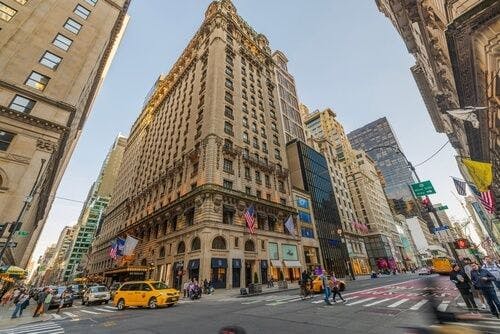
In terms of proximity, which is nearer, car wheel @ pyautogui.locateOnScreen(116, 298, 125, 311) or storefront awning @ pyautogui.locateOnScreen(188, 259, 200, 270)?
car wheel @ pyautogui.locateOnScreen(116, 298, 125, 311)

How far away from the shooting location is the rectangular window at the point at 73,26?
3488 centimetres

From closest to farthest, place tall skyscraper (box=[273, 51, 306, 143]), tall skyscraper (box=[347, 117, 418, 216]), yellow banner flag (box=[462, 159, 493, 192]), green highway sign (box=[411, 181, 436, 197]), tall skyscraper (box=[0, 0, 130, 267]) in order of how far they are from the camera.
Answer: green highway sign (box=[411, 181, 436, 197]) < yellow banner flag (box=[462, 159, 493, 192]) < tall skyscraper (box=[0, 0, 130, 267]) < tall skyscraper (box=[273, 51, 306, 143]) < tall skyscraper (box=[347, 117, 418, 216])

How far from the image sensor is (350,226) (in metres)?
67.6

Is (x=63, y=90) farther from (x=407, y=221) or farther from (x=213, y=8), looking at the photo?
(x=407, y=221)

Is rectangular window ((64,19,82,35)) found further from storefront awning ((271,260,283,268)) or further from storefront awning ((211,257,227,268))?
storefront awning ((271,260,283,268))

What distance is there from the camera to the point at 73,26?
35469mm

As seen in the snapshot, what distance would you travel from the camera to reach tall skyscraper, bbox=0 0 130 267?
77.8 ft

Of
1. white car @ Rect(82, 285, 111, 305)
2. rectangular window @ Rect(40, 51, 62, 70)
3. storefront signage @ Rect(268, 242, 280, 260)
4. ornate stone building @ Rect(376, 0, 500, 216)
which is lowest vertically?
white car @ Rect(82, 285, 111, 305)

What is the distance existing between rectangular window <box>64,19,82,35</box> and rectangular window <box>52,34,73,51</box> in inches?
80.8

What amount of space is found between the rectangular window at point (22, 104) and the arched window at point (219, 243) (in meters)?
25.4

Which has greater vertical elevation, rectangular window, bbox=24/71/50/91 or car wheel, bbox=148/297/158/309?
rectangular window, bbox=24/71/50/91

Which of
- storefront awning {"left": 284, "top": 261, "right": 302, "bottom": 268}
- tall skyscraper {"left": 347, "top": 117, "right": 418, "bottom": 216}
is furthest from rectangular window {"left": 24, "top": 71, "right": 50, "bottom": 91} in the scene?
tall skyscraper {"left": 347, "top": 117, "right": 418, "bottom": 216}

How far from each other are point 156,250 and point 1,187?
69.0ft

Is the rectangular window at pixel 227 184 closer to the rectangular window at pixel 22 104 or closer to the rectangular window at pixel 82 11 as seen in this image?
the rectangular window at pixel 22 104
